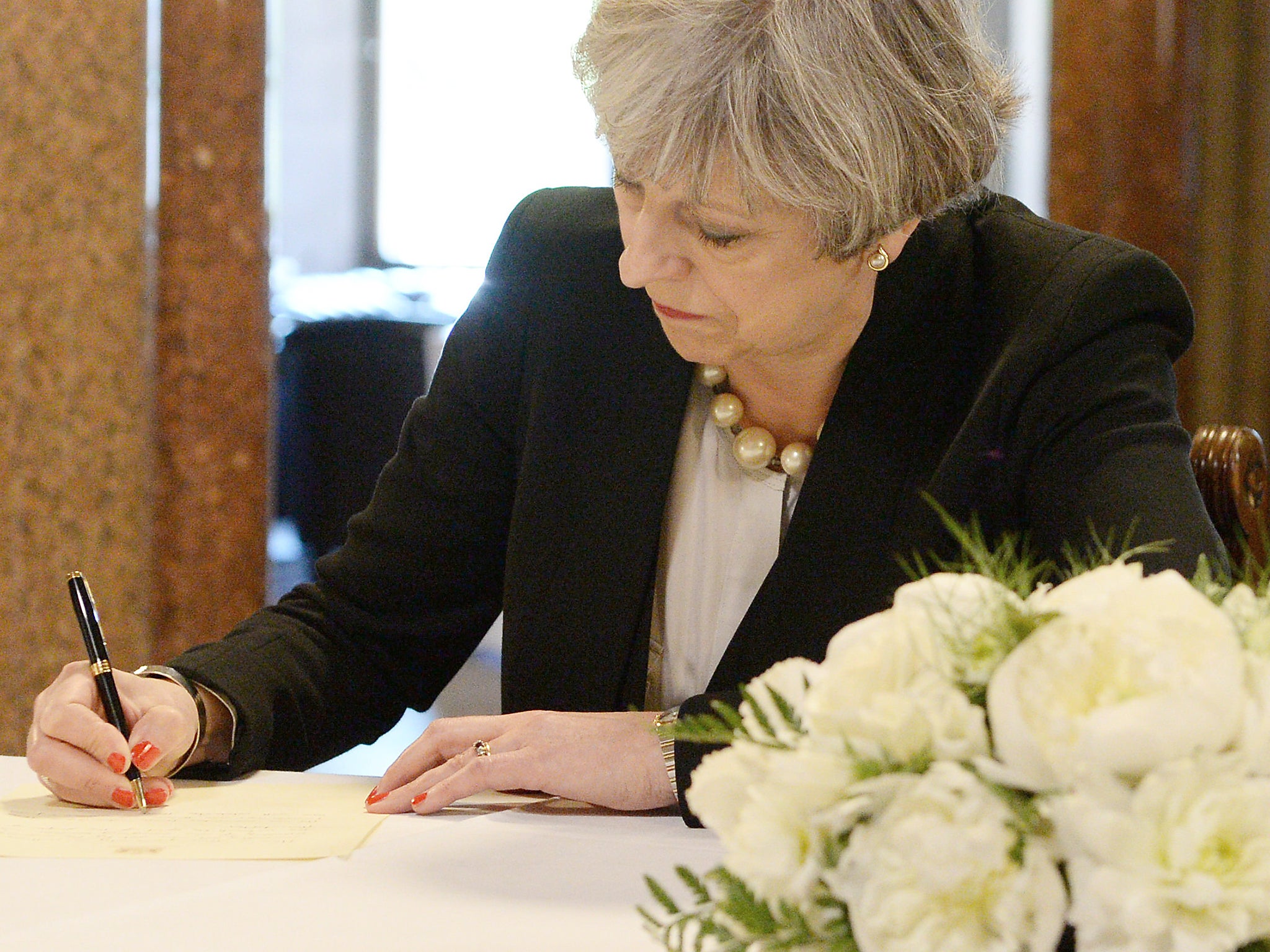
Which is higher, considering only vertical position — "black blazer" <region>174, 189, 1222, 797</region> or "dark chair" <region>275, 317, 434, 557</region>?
"black blazer" <region>174, 189, 1222, 797</region>

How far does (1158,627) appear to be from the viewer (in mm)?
558

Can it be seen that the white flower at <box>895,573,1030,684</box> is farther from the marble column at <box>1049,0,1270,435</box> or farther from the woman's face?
the marble column at <box>1049,0,1270,435</box>

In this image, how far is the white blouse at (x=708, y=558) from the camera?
5.33ft

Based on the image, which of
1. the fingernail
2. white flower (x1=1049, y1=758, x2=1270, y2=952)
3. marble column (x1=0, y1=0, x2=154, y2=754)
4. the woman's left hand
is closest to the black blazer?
the fingernail

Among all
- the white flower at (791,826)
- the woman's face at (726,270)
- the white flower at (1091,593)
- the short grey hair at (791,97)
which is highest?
the short grey hair at (791,97)

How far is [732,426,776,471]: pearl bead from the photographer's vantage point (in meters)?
1.62

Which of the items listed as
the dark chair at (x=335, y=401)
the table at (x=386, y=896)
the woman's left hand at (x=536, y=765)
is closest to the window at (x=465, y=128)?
the dark chair at (x=335, y=401)

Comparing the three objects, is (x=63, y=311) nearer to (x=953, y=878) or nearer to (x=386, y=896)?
(x=386, y=896)

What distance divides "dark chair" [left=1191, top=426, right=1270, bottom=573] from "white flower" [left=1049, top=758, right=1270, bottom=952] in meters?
1.13

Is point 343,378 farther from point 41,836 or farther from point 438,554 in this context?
point 41,836

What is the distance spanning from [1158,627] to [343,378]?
5393mm

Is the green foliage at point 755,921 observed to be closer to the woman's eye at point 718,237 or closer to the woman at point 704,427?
the woman at point 704,427

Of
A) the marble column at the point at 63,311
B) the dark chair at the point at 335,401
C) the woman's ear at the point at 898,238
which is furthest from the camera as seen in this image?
the dark chair at the point at 335,401

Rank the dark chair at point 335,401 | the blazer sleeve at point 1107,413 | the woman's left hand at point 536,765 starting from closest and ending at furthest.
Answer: the woman's left hand at point 536,765 < the blazer sleeve at point 1107,413 < the dark chair at point 335,401
